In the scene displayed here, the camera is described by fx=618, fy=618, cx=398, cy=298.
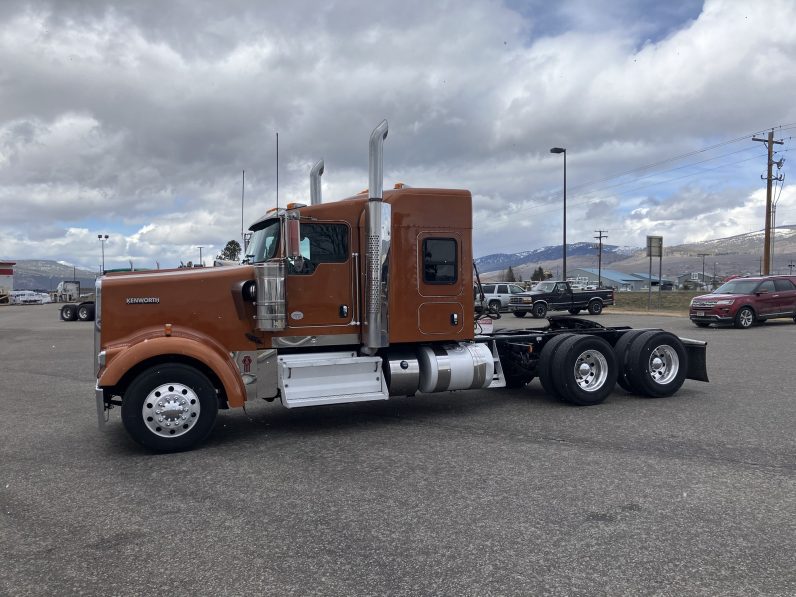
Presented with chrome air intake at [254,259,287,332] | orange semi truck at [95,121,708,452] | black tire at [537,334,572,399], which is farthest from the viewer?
black tire at [537,334,572,399]

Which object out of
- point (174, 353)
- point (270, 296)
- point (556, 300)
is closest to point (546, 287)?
point (556, 300)

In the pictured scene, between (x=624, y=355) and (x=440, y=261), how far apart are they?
3260 mm

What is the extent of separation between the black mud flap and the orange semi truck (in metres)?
1.51

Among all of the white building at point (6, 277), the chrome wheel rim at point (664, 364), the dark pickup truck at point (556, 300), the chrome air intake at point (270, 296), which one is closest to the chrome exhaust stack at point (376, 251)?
the chrome air intake at point (270, 296)

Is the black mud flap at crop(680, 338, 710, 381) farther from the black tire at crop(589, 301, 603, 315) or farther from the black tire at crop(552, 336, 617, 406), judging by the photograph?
the black tire at crop(589, 301, 603, 315)

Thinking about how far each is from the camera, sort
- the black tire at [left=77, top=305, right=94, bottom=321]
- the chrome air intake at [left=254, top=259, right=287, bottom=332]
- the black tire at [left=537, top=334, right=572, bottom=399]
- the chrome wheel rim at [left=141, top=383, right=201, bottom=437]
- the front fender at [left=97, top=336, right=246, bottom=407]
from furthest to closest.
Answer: the black tire at [left=77, top=305, right=94, bottom=321]
the black tire at [left=537, top=334, right=572, bottom=399]
the chrome air intake at [left=254, top=259, right=287, bottom=332]
the chrome wheel rim at [left=141, top=383, right=201, bottom=437]
the front fender at [left=97, top=336, right=246, bottom=407]

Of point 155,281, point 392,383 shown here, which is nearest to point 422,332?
point 392,383

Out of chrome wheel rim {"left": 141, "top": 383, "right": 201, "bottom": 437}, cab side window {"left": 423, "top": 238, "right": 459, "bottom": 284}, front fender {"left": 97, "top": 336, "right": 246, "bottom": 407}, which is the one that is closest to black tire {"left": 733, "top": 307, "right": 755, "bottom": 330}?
cab side window {"left": 423, "top": 238, "right": 459, "bottom": 284}

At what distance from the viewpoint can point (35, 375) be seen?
475 inches

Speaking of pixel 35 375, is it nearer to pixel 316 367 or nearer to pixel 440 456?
pixel 316 367

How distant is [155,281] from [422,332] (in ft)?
10.1

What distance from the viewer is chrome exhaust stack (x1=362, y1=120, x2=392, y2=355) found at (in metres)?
6.94

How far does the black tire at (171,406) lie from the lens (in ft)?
19.9

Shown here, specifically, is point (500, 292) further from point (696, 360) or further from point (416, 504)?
point (416, 504)
